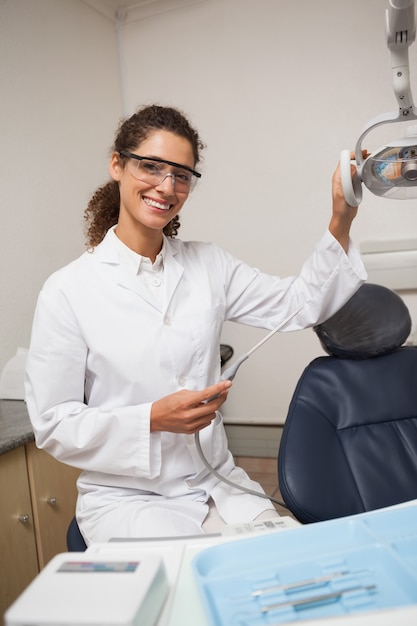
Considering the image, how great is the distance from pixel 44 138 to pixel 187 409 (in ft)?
5.65

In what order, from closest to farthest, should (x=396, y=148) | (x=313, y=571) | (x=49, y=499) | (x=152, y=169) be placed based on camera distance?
(x=313, y=571)
(x=396, y=148)
(x=152, y=169)
(x=49, y=499)

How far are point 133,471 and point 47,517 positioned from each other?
692mm

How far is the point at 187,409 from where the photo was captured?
1.03 metres

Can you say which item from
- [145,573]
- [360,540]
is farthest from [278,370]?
[145,573]

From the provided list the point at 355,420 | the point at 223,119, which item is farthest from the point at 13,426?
the point at 223,119

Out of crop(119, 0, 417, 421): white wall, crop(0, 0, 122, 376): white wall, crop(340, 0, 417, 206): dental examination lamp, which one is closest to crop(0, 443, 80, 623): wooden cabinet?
crop(0, 0, 122, 376): white wall

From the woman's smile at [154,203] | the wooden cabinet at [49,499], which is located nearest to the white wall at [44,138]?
the wooden cabinet at [49,499]

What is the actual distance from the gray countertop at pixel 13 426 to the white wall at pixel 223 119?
0.27 m

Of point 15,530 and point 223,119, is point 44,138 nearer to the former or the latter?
point 223,119

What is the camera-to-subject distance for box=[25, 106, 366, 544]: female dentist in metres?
1.09

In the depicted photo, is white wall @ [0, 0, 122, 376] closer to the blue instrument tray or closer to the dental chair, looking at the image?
the dental chair

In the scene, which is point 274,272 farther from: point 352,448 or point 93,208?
point 352,448

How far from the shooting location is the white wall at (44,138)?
6.77 feet

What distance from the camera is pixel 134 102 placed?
9.57 feet
